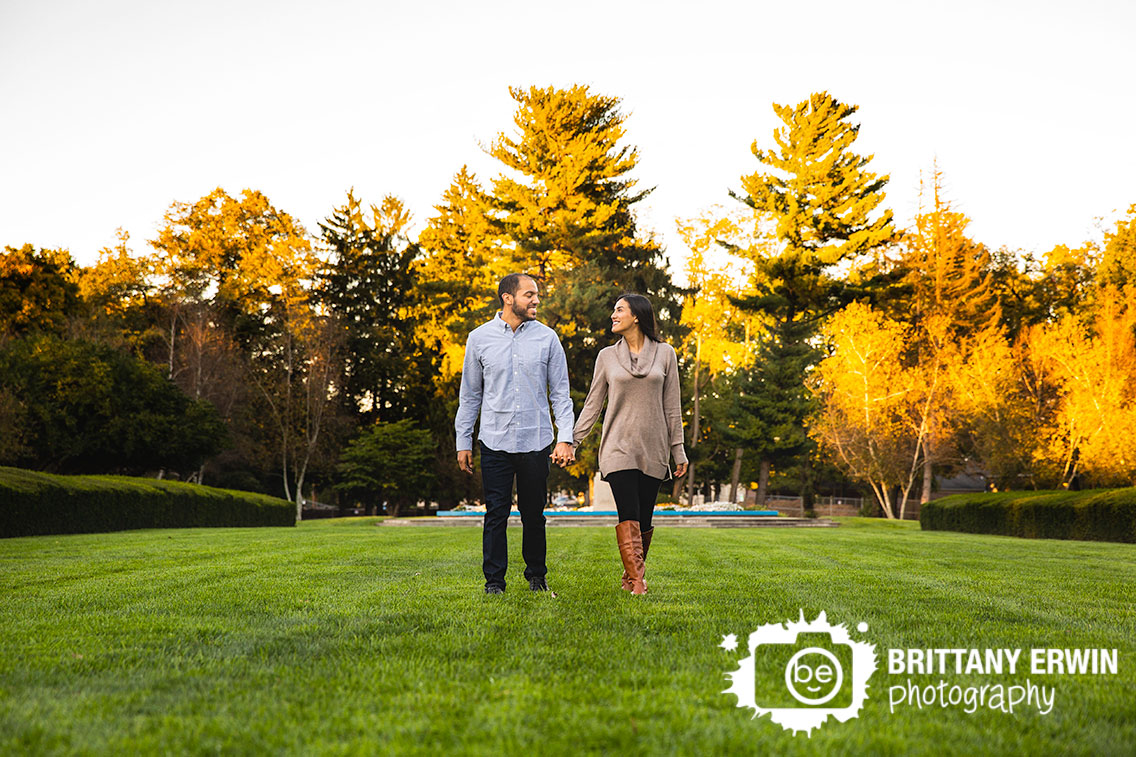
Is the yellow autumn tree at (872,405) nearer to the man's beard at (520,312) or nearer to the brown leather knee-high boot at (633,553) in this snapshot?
the brown leather knee-high boot at (633,553)

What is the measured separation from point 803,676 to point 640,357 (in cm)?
298

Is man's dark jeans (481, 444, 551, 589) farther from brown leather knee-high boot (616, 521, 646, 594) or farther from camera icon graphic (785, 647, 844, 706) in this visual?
camera icon graphic (785, 647, 844, 706)

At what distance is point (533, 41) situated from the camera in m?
16.6

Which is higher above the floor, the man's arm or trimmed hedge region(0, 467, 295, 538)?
the man's arm

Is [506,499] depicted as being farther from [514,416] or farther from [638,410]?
[638,410]

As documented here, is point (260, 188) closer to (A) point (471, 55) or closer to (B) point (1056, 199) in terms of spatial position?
(A) point (471, 55)

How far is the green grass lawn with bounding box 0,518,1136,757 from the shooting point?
2340mm

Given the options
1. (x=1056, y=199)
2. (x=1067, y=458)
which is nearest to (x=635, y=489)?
(x=1067, y=458)

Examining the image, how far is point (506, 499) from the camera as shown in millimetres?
5574

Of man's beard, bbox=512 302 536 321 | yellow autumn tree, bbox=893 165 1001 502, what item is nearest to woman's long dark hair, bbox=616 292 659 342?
man's beard, bbox=512 302 536 321

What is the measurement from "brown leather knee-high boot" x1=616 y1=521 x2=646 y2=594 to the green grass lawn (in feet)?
0.42

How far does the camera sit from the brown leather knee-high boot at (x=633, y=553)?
546 centimetres

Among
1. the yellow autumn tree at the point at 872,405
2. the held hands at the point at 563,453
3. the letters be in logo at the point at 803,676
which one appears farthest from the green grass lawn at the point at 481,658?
the yellow autumn tree at the point at 872,405

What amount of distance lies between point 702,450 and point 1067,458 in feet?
43.8
